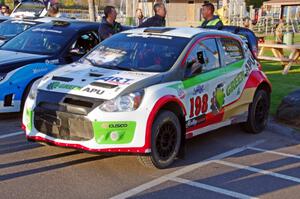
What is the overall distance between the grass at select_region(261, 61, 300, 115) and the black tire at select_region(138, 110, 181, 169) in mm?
3649

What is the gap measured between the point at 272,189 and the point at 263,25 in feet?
115

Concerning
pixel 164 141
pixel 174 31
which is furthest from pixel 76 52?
pixel 164 141

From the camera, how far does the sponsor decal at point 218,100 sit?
22.0 ft

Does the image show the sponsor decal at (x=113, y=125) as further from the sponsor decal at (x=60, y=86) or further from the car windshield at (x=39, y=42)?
the car windshield at (x=39, y=42)

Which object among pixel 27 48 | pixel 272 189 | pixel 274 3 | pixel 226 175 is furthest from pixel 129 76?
pixel 274 3

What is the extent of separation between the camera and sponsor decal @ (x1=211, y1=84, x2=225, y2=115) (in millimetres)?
6691

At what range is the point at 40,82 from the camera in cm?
607

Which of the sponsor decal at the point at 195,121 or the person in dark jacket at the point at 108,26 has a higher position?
the person in dark jacket at the point at 108,26

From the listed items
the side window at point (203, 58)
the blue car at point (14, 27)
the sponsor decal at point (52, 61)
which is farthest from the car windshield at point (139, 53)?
the blue car at point (14, 27)

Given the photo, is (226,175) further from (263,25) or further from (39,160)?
(263,25)

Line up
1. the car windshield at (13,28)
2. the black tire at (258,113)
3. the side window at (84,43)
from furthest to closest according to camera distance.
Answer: the car windshield at (13,28) → the side window at (84,43) → the black tire at (258,113)

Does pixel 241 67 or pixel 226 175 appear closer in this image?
pixel 226 175

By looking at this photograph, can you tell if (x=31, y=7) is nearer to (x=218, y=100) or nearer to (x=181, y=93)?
(x=218, y=100)

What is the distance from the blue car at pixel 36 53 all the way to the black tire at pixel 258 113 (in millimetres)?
3158
